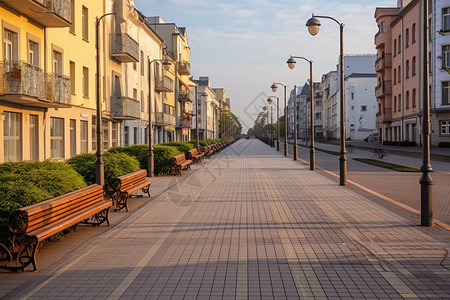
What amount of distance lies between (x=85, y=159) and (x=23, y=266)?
27.6 ft

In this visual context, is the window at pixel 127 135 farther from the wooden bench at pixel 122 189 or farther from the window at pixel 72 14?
the wooden bench at pixel 122 189

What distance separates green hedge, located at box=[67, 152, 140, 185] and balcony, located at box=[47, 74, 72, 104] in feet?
22.4

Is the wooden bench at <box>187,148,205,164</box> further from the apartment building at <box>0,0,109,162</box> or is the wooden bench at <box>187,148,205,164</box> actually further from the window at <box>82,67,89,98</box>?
the window at <box>82,67,89,98</box>

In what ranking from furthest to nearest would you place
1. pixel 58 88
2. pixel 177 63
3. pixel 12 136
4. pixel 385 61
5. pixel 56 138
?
pixel 177 63
pixel 385 61
pixel 56 138
pixel 58 88
pixel 12 136

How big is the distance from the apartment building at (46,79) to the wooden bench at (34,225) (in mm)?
10837

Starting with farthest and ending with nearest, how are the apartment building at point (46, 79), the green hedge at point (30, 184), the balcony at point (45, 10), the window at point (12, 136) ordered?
the window at point (12, 136) < the balcony at point (45, 10) < the apartment building at point (46, 79) < the green hedge at point (30, 184)

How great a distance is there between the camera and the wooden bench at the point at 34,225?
251 inches

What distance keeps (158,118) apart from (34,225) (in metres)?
41.2

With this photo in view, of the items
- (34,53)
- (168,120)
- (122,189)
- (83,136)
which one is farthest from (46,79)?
(168,120)

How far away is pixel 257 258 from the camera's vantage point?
22.8 feet

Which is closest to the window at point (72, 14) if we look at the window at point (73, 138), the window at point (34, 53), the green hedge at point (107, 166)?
the window at point (34, 53)

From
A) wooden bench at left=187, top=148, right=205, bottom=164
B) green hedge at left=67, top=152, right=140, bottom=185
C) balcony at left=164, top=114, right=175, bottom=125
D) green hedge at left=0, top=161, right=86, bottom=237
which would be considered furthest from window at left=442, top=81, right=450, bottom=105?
green hedge at left=0, top=161, right=86, bottom=237

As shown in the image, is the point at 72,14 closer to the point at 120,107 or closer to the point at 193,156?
the point at 120,107

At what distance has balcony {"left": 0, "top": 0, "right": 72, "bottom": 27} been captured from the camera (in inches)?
711
